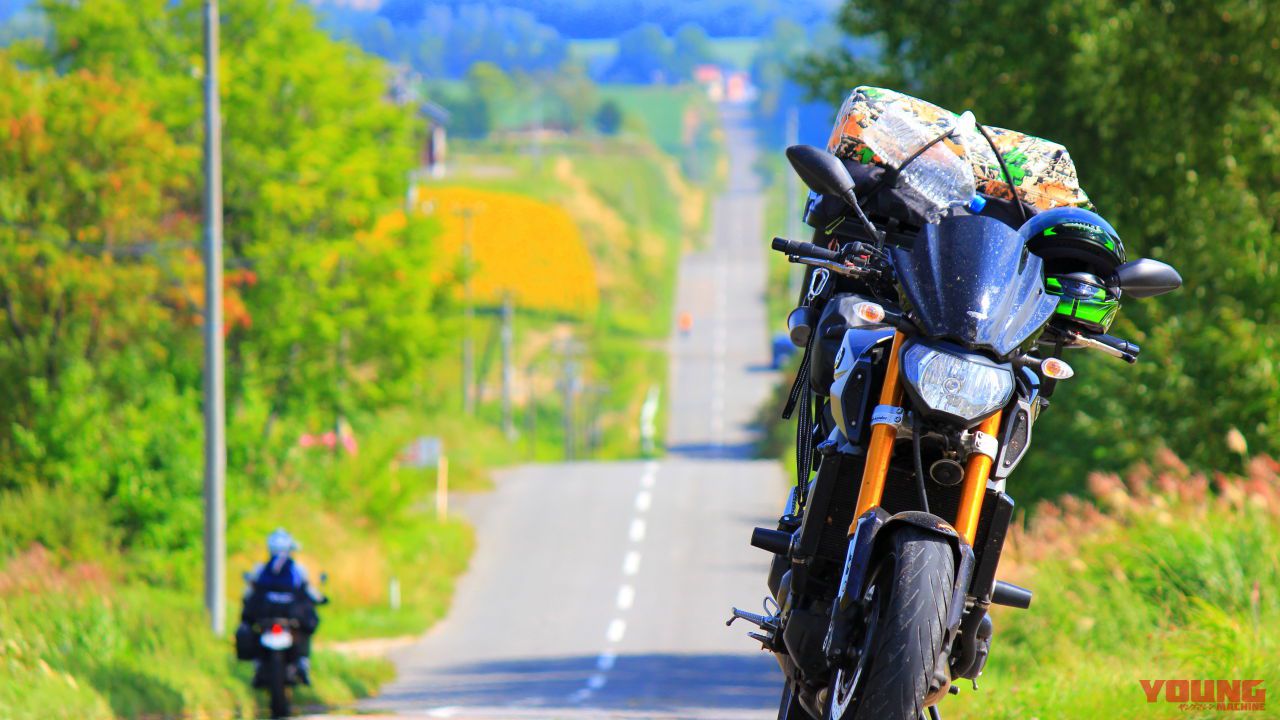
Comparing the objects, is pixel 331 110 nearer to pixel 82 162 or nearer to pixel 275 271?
pixel 275 271

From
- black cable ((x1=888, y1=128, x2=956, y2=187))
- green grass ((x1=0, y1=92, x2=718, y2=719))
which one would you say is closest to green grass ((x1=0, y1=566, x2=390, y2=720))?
green grass ((x1=0, y1=92, x2=718, y2=719))

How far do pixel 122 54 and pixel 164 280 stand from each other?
9.23 metres

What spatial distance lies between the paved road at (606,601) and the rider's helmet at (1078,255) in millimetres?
7133

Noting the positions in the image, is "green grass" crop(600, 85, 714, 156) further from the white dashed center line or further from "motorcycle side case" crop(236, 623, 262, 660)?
"motorcycle side case" crop(236, 623, 262, 660)

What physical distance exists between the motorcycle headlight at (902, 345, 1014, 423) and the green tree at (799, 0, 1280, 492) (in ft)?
41.6

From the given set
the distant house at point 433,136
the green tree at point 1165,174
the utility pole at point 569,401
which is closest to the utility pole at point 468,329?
the utility pole at point 569,401

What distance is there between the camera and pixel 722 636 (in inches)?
1232

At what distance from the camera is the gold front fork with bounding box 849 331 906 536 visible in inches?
217

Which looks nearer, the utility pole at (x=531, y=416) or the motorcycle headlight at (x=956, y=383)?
the motorcycle headlight at (x=956, y=383)

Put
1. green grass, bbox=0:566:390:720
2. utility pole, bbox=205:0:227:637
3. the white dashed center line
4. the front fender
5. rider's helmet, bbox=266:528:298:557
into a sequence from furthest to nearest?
the white dashed center line < utility pole, bbox=205:0:227:637 < rider's helmet, bbox=266:528:298:557 < green grass, bbox=0:566:390:720 < the front fender

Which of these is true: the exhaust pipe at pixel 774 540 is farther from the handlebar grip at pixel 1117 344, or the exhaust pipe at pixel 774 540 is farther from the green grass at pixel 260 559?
the green grass at pixel 260 559

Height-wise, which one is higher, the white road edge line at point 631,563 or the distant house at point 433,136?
the distant house at point 433,136

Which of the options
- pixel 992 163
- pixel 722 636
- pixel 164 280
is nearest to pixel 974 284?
pixel 992 163

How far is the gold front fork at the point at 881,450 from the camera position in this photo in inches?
217
